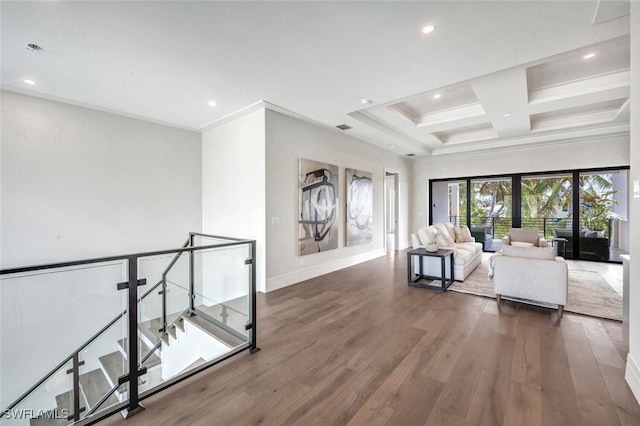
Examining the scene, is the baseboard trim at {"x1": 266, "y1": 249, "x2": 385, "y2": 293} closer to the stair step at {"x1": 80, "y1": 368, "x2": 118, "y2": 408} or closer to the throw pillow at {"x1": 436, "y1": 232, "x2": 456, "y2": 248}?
the throw pillow at {"x1": 436, "y1": 232, "x2": 456, "y2": 248}

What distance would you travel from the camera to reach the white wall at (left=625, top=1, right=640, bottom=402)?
6.30ft

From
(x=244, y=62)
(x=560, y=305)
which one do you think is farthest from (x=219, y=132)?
(x=560, y=305)

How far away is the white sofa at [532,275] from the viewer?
319 centimetres

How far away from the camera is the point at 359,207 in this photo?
6316mm

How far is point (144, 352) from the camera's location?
6.93ft

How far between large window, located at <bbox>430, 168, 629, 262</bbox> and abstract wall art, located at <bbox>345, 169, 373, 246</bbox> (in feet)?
10.8

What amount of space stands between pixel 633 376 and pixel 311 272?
399 centimetres

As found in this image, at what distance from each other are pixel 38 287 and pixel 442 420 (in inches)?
108

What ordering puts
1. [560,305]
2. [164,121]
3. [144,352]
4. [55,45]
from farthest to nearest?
[164,121] → [560,305] → [55,45] → [144,352]

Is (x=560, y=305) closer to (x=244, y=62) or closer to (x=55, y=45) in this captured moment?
(x=244, y=62)

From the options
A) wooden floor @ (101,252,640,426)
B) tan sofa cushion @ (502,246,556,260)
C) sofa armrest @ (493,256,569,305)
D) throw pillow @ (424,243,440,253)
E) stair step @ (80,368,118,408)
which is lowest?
stair step @ (80,368,118,408)

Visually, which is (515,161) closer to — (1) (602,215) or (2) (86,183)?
(1) (602,215)

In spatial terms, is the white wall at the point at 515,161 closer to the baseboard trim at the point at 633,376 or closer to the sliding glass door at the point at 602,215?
the sliding glass door at the point at 602,215

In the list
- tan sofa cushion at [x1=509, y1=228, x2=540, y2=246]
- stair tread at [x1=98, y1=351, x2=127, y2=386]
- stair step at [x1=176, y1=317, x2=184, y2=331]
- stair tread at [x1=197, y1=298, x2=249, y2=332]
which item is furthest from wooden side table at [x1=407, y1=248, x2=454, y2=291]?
stair tread at [x1=98, y1=351, x2=127, y2=386]
